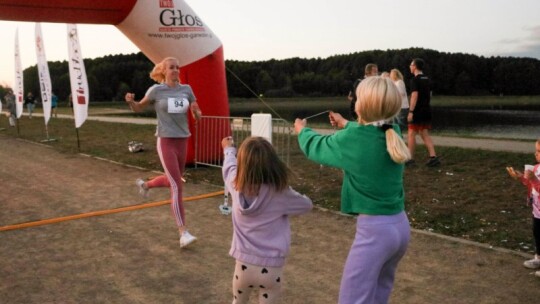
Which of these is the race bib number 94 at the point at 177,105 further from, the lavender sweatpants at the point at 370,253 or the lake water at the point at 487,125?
the lake water at the point at 487,125

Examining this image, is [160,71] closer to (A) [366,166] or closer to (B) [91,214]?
(B) [91,214]

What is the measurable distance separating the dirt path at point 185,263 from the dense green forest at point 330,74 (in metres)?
75.8

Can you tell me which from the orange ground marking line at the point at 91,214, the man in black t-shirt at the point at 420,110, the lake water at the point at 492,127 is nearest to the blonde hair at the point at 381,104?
the orange ground marking line at the point at 91,214

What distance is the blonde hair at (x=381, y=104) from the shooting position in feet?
8.02

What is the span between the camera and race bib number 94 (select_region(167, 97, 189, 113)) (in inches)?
206

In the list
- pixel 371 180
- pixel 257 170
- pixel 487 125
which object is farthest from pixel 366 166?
pixel 487 125

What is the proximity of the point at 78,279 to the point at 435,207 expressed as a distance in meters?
4.54

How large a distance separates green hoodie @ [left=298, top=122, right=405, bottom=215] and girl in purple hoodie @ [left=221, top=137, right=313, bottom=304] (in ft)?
0.96

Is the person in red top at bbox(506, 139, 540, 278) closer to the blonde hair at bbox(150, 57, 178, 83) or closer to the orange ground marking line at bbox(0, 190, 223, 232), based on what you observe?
the blonde hair at bbox(150, 57, 178, 83)

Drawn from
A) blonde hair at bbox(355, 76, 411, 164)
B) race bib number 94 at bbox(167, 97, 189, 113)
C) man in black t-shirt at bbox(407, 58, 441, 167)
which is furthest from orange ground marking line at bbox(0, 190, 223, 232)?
blonde hair at bbox(355, 76, 411, 164)

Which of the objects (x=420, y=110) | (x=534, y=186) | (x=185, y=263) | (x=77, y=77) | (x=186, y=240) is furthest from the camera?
(x=77, y=77)

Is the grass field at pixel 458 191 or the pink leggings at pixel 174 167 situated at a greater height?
the pink leggings at pixel 174 167

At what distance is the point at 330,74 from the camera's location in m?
93.2

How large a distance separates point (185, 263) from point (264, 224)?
2.15m
